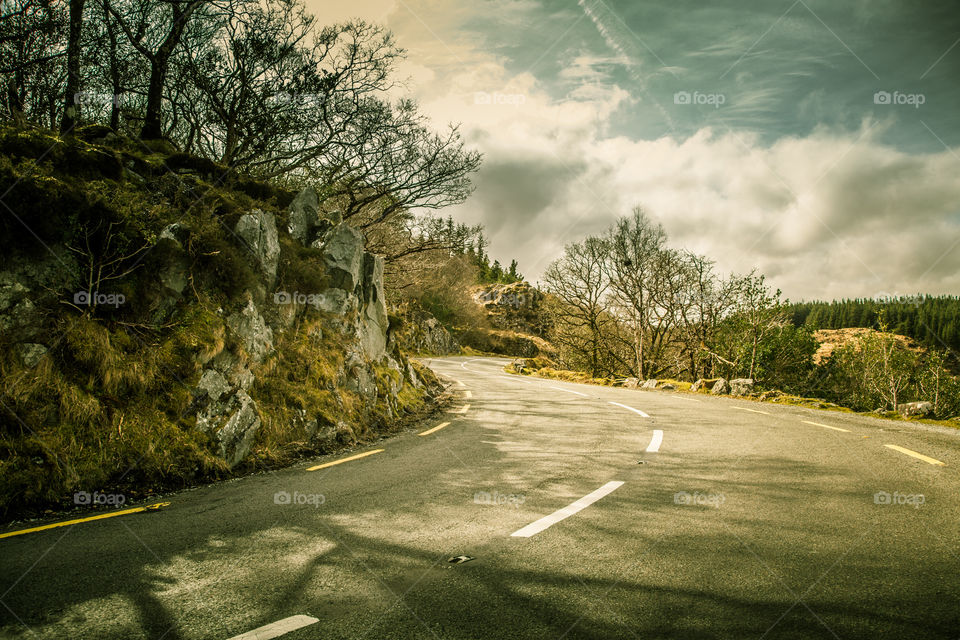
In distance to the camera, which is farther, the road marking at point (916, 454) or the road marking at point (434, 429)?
the road marking at point (434, 429)

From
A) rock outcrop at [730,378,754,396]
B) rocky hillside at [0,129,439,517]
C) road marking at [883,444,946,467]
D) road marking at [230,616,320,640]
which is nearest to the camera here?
road marking at [230,616,320,640]

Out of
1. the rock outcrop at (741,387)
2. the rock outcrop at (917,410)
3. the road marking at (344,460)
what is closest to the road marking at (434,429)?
the road marking at (344,460)

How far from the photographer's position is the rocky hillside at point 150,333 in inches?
196

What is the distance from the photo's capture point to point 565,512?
4129 mm

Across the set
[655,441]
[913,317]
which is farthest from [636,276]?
[913,317]

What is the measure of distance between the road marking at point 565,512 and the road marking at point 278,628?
1.69 meters

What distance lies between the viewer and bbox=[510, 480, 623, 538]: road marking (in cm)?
367

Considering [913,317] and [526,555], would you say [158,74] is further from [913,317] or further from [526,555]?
[913,317]

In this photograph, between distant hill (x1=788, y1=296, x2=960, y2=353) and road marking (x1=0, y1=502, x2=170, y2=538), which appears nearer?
road marking (x1=0, y1=502, x2=170, y2=538)

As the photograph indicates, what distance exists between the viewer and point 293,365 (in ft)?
26.9

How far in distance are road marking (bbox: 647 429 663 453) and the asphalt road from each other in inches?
30.9

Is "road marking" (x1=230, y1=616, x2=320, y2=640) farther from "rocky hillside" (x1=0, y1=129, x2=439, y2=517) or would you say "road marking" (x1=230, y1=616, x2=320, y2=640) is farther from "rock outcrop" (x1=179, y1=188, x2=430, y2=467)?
"rock outcrop" (x1=179, y1=188, x2=430, y2=467)

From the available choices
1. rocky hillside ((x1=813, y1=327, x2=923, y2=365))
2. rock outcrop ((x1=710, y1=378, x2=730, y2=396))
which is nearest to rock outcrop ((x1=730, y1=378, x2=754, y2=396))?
rock outcrop ((x1=710, y1=378, x2=730, y2=396))

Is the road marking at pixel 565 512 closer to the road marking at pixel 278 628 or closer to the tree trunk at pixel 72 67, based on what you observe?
the road marking at pixel 278 628
